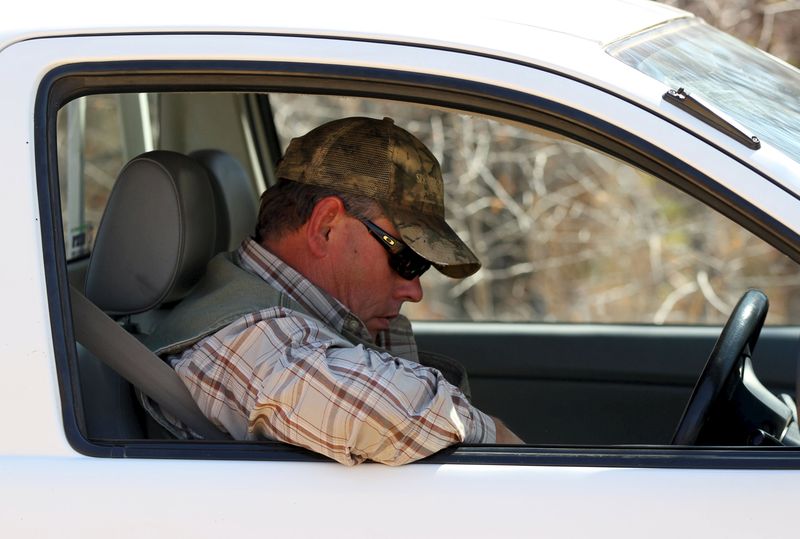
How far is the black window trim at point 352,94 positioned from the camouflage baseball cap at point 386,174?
1.54 ft

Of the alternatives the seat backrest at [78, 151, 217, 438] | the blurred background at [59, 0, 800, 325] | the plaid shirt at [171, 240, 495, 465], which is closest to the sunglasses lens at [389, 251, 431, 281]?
the plaid shirt at [171, 240, 495, 465]

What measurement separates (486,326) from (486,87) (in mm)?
1668

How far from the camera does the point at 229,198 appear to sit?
8.03 feet

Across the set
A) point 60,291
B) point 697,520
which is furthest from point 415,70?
point 697,520

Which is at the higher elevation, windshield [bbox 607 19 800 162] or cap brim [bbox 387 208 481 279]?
windshield [bbox 607 19 800 162]

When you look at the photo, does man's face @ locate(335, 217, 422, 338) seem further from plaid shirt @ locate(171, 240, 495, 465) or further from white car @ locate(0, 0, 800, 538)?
white car @ locate(0, 0, 800, 538)

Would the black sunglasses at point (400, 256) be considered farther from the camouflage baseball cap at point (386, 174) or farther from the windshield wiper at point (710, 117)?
the windshield wiper at point (710, 117)

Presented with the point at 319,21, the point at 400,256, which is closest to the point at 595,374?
the point at 400,256

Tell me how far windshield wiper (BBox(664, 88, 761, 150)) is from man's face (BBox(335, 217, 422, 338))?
72 centimetres

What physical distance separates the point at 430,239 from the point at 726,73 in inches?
24.3

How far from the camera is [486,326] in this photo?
10.2ft

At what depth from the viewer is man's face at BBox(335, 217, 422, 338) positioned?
2.06 meters

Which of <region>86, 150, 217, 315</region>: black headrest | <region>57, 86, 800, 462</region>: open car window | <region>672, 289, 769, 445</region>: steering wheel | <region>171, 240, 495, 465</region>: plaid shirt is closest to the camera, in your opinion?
<region>171, 240, 495, 465</region>: plaid shirt

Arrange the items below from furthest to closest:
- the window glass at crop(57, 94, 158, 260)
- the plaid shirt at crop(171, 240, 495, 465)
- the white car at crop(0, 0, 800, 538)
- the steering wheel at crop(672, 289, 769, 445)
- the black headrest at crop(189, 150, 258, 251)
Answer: the window glass at crop(57, 94, 158, 260) < the black headrest at crop(189, 150, 258, 251) < the steering wheel at crop(672, 289, 769, 445) < the plaid shirt at crop(171, 240, 495, 465) < the white car at crop(0, 0, 800, 538)
